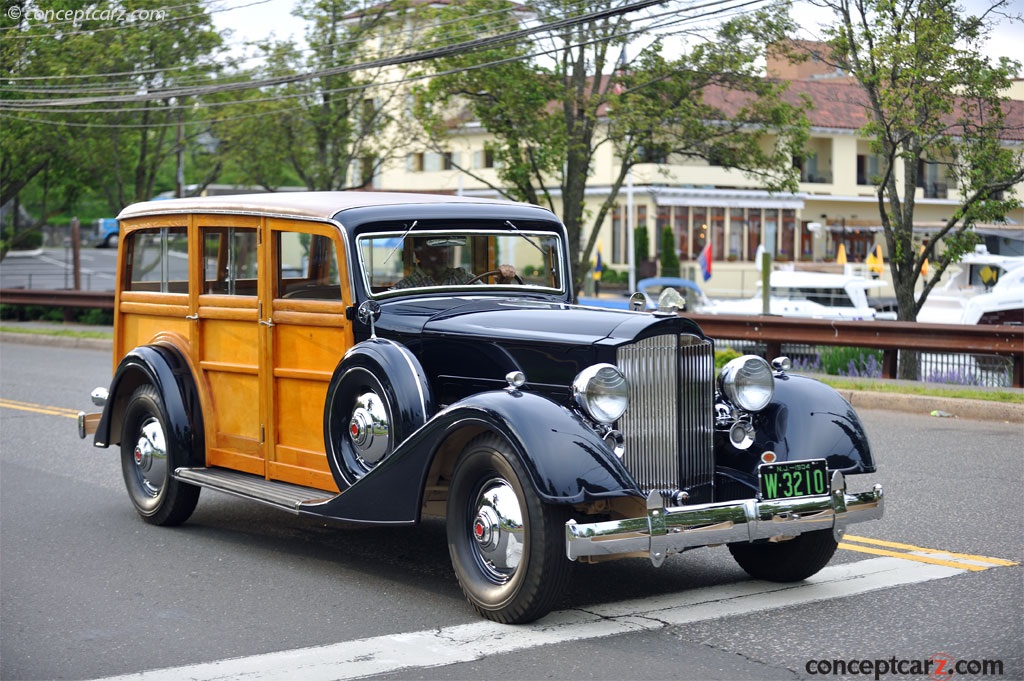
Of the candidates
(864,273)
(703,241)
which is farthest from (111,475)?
(703,241)

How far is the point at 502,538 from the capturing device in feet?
17.3

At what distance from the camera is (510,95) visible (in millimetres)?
18422

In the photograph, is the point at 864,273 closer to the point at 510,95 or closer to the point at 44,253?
the point at 510,95

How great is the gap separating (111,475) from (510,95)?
10703mm

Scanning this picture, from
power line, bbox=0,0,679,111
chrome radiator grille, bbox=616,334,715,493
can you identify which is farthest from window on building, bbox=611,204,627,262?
chrome radiator grille, bbox=616,334,715,493

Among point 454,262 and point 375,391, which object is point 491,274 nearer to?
point 454,262

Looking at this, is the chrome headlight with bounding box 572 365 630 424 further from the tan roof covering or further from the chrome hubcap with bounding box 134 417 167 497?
the chrome hubcap with bounding box 134 417 167 497

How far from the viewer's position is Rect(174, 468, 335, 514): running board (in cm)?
636

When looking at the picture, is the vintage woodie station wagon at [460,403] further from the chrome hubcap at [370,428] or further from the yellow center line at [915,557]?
the yellow center line at [915,557]

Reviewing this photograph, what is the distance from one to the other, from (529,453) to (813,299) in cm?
2519

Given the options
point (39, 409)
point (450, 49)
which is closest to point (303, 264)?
point (39, 409)

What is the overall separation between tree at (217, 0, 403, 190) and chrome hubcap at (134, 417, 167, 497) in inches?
641

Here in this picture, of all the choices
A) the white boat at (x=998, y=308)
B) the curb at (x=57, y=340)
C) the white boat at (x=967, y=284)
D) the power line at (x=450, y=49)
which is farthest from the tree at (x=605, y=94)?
the curb at (x=57, y=340)

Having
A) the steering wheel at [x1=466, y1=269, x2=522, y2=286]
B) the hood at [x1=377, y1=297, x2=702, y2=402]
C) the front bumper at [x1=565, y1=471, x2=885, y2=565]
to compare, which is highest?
the steering wheel at [x1=466, y1=269, x2=522, y2=286]
